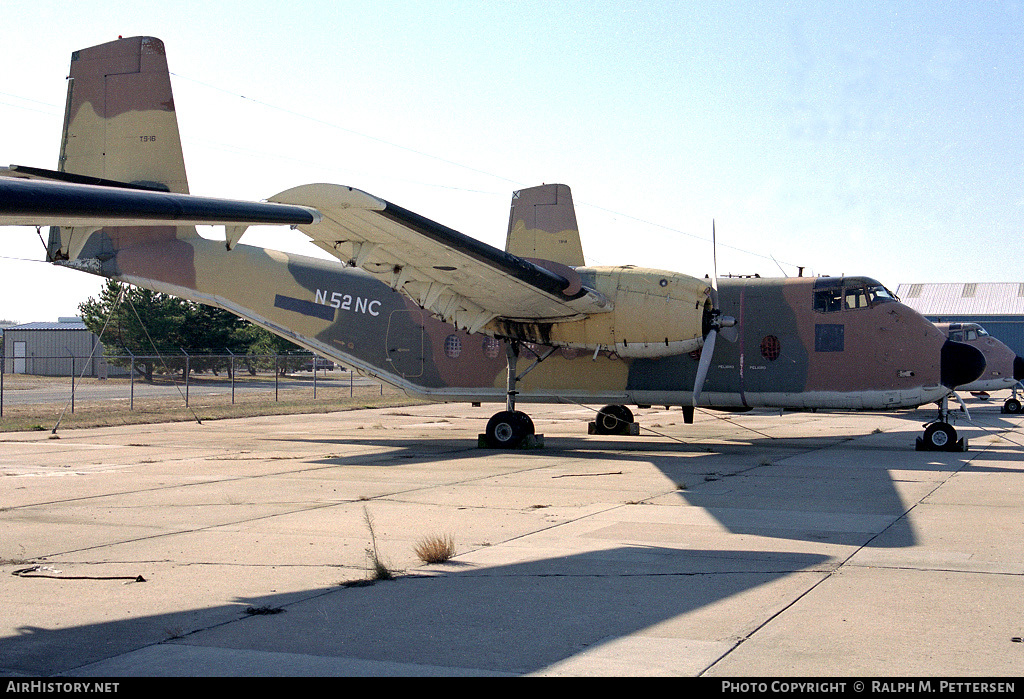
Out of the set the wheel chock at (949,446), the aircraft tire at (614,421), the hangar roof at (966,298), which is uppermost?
the hangar roof at (966,298)

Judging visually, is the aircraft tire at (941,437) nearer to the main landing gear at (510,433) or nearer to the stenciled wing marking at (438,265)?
the stenciled wing marking at (438,265)

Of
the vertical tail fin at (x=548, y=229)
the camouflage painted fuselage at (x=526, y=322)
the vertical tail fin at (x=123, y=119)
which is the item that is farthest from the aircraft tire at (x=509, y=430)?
the vertical tail fin at (x=123, y=119)

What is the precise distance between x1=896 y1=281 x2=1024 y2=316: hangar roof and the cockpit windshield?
48.0 m

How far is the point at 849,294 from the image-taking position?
17.5 meters

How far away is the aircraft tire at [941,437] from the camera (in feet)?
55.7

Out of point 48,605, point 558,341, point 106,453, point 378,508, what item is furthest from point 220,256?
point 48,605

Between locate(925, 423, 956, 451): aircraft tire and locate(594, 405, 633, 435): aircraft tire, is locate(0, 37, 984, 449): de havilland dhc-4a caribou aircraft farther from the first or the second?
locate(594, 405, 633, 435): aircraft tire

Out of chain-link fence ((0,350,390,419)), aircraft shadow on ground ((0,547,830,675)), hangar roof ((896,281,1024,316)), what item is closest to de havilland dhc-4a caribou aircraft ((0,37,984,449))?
chain-link fence ((0,350,390,419))

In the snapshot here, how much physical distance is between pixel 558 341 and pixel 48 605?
A: 42.1 feet

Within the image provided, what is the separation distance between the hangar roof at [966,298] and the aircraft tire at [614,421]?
46631 mm

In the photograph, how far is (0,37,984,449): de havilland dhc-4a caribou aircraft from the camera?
1658cm

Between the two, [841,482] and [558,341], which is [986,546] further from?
[558,341]

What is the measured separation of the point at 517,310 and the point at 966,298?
57009 millimetres

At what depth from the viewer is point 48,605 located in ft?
20.0
